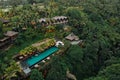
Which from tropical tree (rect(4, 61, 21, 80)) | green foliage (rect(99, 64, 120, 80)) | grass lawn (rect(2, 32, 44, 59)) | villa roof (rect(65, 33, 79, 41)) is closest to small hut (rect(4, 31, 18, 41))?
grass lawn (rect(2, 32, 44, 59))

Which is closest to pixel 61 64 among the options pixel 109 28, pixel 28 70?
pixel 28 70

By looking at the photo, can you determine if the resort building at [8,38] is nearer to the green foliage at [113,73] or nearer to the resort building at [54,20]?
the resort building at [54,20]

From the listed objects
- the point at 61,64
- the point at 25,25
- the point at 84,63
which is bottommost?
the point at 84,63

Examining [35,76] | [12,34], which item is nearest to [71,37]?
[12,34]

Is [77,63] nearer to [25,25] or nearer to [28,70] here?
[28,70]

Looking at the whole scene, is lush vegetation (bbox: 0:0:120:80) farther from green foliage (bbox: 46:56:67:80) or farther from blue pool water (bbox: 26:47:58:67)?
blue pool water (bbox: 26:47:58:67)
